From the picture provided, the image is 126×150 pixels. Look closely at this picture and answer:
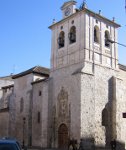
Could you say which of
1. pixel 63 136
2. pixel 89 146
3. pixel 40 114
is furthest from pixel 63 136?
pixel 40 114

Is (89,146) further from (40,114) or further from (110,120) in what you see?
(40,114)

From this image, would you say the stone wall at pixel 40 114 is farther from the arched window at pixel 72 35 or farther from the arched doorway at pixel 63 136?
the arched window at pixel 72 35

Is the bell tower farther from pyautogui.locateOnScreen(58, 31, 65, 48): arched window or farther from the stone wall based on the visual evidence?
the stone wall

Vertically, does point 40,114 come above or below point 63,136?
above

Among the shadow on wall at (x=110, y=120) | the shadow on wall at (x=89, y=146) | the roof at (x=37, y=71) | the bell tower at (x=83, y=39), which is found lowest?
the shadow on wall at (x=89, y=146)

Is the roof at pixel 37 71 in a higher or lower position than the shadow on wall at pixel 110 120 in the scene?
higher

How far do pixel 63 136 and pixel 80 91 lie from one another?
5.44 m

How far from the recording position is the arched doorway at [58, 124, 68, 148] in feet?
105

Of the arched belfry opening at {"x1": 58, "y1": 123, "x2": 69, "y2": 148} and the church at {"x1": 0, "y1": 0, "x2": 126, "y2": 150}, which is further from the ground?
the church at {"x1": 0, "y1": 0, "x2": 126, "y2": 150}

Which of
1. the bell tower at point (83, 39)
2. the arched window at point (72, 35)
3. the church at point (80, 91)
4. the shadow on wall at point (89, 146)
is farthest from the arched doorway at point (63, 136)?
the arched window at point (72, 35)

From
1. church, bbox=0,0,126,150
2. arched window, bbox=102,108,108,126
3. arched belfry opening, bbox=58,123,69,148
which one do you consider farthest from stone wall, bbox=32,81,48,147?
arched window, bbox=102,108,108,126

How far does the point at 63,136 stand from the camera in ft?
106

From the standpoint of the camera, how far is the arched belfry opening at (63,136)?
32062mm

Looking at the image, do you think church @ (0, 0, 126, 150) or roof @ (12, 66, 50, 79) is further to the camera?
roof @ (12, 66, 50, 79)
